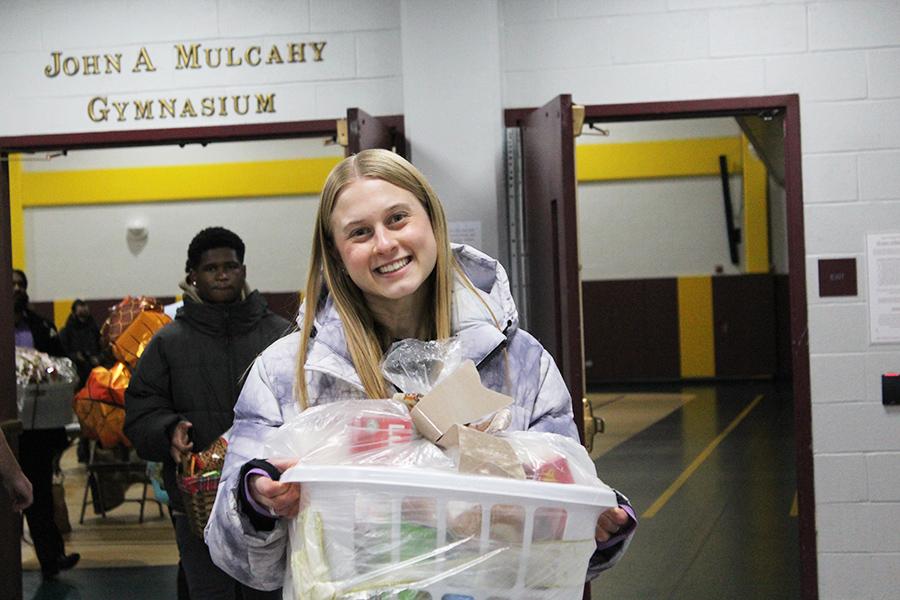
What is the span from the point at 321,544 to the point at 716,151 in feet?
52.7

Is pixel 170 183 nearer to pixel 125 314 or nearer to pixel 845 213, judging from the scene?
pixel 125 314

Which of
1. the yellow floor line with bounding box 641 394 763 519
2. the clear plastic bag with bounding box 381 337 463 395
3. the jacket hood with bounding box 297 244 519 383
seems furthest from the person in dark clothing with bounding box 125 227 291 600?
the yellow floor line with bounding box 641 394 763 519

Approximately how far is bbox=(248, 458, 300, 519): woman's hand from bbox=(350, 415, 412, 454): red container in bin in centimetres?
10

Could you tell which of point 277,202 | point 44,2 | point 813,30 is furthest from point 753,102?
point 277,202

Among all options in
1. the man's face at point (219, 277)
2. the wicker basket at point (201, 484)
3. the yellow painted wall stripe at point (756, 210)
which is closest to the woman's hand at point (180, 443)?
the wicker basket at point (201, 484)

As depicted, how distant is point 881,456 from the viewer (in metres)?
4.66

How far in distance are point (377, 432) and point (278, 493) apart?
156 mm

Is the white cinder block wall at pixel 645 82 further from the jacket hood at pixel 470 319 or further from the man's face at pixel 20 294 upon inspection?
the jacket hood at pixel 470 319

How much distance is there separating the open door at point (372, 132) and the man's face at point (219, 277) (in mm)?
614

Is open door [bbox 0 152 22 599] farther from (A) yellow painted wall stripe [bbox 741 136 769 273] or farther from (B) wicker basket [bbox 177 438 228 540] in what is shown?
(A) yellow painted wall stripe [bbox 741 136 769 273]

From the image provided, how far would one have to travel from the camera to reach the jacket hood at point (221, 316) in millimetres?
4359

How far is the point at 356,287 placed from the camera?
1.97 meters

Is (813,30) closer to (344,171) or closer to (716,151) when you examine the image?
(344,171)

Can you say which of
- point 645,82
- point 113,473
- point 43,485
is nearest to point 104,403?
point 43,485
